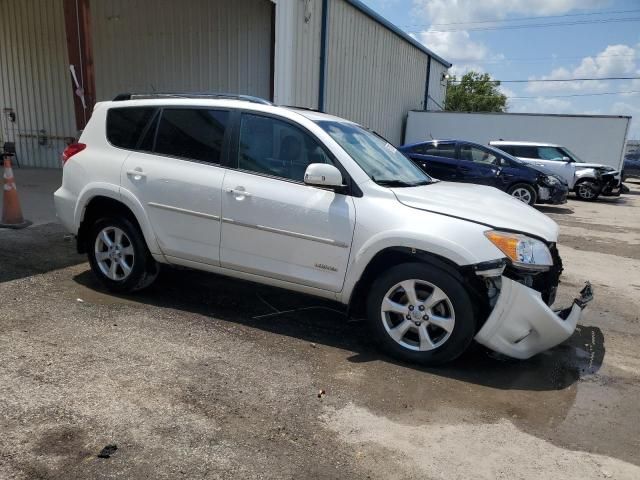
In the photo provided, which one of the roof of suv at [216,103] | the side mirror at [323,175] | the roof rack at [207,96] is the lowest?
the side mirror at [323,175]

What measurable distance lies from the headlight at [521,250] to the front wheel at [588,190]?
1459 cm

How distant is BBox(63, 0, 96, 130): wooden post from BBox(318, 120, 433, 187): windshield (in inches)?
191

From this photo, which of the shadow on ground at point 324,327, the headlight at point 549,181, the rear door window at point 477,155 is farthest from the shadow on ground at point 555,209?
the shadow on ground at point 324,327

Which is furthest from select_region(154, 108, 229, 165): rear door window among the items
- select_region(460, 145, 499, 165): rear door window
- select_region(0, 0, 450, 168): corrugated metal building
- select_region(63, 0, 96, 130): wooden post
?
select_region(460, 145, 499, 165): rear door window

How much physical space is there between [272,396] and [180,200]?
1972mm

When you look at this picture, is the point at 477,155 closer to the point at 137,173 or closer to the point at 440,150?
the point at 440,150

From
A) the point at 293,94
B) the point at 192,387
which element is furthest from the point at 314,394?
the point at 293,94

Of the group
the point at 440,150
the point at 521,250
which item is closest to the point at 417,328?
the point at 521,250

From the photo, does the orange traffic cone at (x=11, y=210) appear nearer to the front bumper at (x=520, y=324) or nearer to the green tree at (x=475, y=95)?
the front bumper at (x=520, y=324)

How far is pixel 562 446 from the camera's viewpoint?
2916 mm

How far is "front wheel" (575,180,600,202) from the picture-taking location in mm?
16328

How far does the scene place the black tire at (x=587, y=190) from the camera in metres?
16.3

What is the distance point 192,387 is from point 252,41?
33.5 ft

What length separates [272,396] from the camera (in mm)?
3266
